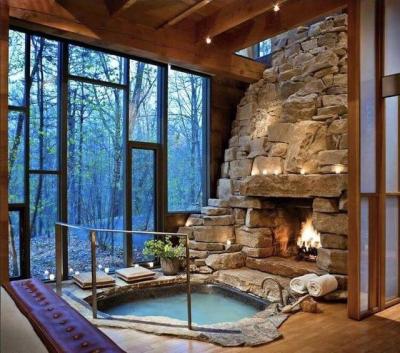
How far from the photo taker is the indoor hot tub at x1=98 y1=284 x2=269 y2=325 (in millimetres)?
4355

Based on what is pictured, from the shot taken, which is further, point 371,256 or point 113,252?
point 113,252

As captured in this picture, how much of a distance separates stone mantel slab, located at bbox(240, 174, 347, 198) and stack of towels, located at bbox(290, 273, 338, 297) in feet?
3.40

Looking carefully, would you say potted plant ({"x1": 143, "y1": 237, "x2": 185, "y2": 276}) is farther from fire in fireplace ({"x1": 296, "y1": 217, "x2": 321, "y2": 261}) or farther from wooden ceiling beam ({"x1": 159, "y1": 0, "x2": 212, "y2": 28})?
wooden ceiling beam ({"x1": 159, "y1": 0, "x2": 212, "y2": 28})

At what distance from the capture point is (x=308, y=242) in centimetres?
557

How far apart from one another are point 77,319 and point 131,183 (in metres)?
3.67

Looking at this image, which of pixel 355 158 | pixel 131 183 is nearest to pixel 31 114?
pixel 131 183

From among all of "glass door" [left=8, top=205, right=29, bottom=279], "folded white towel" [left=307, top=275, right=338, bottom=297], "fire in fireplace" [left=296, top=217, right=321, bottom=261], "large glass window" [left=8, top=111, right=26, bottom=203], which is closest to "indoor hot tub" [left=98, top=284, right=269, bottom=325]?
"folded white towel" [left=307, top=275, right=338, bottom=297]

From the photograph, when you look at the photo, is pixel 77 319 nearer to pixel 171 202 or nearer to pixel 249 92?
pixel 171 202

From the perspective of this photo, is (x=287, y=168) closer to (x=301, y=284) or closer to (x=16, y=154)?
(x=301, y=284)

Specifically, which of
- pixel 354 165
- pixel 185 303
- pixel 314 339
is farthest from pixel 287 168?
pixel 314 339

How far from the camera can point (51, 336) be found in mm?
1698

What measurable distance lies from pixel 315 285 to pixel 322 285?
7cm

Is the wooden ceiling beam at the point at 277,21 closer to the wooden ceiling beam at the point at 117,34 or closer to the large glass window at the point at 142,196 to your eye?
the wooden ceiling beam at the point at 117,34

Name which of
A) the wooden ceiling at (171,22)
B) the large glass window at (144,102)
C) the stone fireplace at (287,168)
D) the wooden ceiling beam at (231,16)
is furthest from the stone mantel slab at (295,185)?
the wooden ceiling beam at (231,16)
